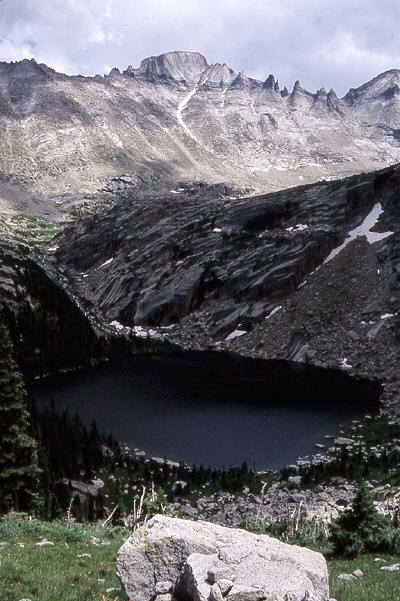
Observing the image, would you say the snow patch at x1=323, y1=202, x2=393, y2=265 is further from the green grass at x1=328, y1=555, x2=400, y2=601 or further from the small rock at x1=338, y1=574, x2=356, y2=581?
the small rock at x1=338, y1=574, x2=356, y2=581

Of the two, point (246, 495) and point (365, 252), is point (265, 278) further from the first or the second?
point (246, 495)

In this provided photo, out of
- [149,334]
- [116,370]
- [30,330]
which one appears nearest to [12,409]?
[116,370]

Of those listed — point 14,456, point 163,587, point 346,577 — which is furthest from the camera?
point 14,456

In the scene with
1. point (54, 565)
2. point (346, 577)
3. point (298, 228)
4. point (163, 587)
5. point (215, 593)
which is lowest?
point (346, 577)

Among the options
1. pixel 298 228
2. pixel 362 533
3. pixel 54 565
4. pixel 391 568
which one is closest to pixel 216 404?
pixel 362 533

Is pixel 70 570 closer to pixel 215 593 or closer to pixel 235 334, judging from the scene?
pixel 215 593

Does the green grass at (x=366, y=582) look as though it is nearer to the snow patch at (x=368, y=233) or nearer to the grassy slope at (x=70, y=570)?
the grassy slope at (x=70, y=570)

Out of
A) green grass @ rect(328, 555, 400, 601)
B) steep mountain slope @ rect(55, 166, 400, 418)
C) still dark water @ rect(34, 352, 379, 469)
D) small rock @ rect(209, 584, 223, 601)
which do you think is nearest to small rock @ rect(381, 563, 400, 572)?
green grass @ rect(328, 555, 400, 601)
